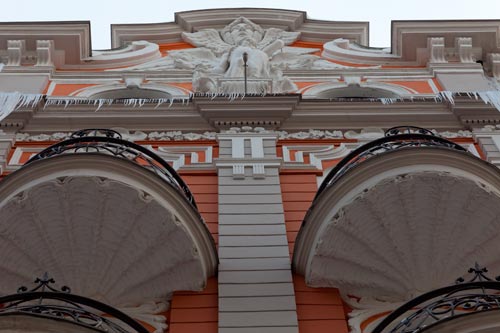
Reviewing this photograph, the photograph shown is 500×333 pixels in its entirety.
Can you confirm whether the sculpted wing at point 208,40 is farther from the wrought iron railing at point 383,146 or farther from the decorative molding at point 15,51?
the wrought iron railing at point 383,146

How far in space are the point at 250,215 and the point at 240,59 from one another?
6.82 m

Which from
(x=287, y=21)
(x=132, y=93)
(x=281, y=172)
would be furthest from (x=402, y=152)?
(x=287, y=21)

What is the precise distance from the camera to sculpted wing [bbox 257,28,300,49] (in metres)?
21.1

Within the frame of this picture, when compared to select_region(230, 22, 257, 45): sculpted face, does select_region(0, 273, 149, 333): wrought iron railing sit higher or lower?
lower

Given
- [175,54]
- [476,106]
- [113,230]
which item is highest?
[175,54]

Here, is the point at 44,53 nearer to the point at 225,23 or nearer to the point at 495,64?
the point at 225,23

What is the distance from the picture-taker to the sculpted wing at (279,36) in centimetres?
2112

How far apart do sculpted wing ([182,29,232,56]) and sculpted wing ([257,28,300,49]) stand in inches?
39.5

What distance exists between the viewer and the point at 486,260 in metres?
10.7

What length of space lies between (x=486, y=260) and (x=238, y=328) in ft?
10.9

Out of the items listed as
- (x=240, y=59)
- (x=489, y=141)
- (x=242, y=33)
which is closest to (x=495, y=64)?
(x=489, y=141)

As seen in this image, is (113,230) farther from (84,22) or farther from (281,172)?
(84,22)

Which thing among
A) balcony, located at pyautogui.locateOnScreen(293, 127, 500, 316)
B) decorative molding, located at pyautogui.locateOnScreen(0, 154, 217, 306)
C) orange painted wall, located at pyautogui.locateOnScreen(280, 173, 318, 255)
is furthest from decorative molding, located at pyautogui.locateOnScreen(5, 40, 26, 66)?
balcony, located at pyautogui.locateOnScreen(293, 127, 500, 316)

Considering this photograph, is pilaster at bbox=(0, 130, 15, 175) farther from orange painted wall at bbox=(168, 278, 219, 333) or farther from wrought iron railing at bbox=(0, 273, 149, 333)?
wrought iron railing at bbox=(0, 273, 149, 333)
